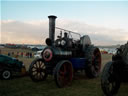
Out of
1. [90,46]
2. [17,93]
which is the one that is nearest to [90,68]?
[90,46]

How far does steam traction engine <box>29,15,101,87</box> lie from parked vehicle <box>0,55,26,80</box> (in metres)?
1.07

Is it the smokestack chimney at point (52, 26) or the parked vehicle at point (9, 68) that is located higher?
the smokestack chimney at point (52, 26)

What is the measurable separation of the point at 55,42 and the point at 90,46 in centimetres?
238

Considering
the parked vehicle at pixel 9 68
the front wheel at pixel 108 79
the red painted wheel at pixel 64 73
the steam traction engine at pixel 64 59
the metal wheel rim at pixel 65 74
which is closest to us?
the front wheel at pixel 108 79

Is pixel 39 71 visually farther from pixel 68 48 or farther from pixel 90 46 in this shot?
pixel 90 46

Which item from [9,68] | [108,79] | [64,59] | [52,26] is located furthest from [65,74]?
Answer: [9,68]

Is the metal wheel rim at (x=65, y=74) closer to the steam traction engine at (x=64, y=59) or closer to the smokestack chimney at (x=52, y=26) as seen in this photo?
the steam traction engine at (x=64, y=59)

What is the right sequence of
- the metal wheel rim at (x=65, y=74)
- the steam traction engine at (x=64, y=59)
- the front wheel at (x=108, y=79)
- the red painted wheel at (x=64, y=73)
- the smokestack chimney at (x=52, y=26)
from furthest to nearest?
the smokestack chimney at (x=52, y=26), the steam traction engine at (x=64, y=59), the metal wheel rim at (x=65, y=74), the red painted wheel at (x=64, y=73), the front wheel at (x=108, y=79)

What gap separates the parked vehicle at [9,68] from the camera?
7492mm

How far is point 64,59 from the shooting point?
7.10m

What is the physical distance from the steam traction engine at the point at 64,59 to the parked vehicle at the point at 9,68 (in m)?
1.07

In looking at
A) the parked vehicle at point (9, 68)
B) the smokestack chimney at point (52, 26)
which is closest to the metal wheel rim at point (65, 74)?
the smokestack chimney at point (52, 26)

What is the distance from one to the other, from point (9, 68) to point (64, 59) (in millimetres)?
2992

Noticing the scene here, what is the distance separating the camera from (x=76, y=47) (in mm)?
8078
